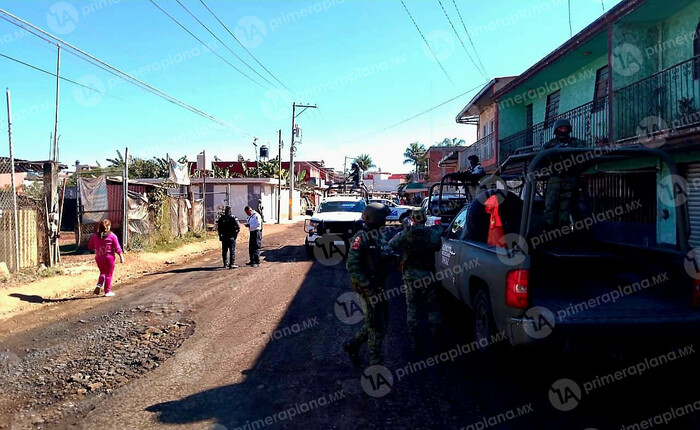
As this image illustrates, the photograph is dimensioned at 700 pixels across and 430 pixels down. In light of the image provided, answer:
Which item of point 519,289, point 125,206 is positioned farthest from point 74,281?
point 519,289

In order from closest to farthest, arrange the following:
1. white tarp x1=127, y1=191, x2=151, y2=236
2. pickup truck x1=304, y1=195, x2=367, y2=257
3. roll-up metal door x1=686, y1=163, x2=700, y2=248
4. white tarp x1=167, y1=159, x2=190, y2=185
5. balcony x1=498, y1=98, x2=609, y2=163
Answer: roll-up metal door x1=686, y1=163, x2=700, y2=248, balcony x1=498, y1=98, x2=609, y2=163, pickup truck x1=304, y1=195, x2=367, y2=257, white tarp x1=127, y1=191, x2=151, y2=236, white tarp x1=167, y1=159, x2=190, y2=185

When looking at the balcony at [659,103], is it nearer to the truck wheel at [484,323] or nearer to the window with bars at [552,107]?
the window with bars at [552,107]

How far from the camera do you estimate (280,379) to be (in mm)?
4594

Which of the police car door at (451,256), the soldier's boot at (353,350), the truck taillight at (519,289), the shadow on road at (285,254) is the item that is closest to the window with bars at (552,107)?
the shadow on road at (285,254)

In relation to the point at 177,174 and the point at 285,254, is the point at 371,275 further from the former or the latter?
the point at 177,174

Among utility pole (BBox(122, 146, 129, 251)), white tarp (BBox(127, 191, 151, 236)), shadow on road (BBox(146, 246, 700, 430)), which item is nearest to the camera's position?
shadow on road (BBox(146, 246, 700, 430))

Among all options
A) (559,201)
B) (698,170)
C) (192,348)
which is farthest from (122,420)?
(698,170)

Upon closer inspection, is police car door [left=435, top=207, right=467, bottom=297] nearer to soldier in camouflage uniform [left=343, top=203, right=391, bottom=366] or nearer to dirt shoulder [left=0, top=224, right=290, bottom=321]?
soldier in camouflage uniform [left=343, top=203, right=391, bottom=366]

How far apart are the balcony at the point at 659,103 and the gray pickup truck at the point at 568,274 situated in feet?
13.6

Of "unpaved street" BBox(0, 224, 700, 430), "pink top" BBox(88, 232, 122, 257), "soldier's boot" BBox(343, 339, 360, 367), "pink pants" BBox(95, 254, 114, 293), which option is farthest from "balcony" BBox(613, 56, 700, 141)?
"pink pants" BBox(95, 254, 114, 293)

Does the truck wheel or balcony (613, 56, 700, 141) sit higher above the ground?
balcony (613, 56, 700, 141)

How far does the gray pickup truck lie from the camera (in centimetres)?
391

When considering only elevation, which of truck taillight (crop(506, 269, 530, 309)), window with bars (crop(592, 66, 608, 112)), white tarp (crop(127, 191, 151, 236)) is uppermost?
window with bars (crop(592, 66, 608, 112))

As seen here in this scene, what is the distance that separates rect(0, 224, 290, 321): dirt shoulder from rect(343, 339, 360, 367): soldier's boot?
18.2 ft
